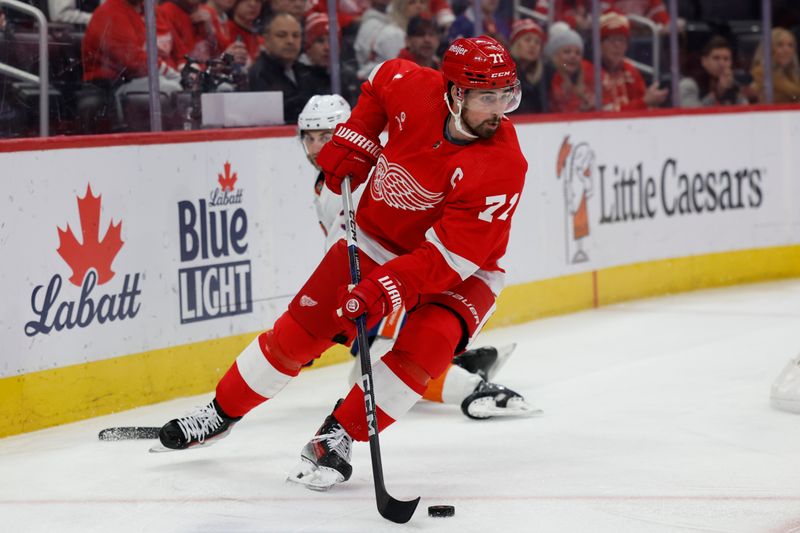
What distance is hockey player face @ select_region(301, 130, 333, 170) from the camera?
14.1ft

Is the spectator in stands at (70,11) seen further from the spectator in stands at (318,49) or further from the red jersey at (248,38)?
the spectator in stands at (318,49)

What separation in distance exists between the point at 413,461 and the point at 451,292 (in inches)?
23.7

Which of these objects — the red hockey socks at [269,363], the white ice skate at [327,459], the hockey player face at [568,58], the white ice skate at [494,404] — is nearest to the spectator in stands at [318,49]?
the hockey player face at [568,58]

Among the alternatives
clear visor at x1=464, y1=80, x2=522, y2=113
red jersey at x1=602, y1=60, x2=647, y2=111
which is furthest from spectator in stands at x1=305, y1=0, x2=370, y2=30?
clear visor at x1=464, y1=80, x2=522, y2=113

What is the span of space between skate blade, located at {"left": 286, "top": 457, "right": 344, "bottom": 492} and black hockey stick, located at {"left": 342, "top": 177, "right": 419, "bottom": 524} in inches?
4.4

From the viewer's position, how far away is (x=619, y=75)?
721 cm

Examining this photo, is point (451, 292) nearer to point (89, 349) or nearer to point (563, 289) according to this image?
point (89, 349)

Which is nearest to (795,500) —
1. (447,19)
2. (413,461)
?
(413,461)

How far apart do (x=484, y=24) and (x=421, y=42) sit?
1.56 feet

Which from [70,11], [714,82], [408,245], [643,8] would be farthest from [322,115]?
[714,82]

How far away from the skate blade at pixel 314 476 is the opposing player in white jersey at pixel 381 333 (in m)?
0.77

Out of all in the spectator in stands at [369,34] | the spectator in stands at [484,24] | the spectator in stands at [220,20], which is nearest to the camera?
the spectator in stands at [220,20]

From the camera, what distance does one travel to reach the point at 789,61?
26.3ft

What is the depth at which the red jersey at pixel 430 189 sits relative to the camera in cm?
323
